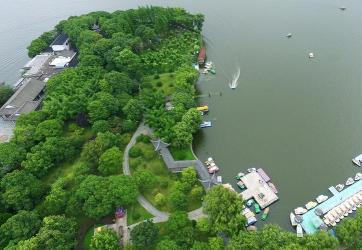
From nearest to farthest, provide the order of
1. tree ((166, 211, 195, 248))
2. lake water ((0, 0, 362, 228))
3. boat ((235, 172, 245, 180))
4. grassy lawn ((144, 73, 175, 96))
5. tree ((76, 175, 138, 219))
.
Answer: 1. tree ((166, 211, 195, 248))
2. tree ((76, 175, 138, 219))
3. boat ((235, 172, 245, 180))
4. lake water ((0, 0, 362, 228))
5. grassy lawn ((144, 73, 175, 96))

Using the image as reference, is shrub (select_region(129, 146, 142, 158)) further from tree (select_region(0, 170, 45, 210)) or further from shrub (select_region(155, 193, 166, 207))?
tree (select_region(0, 170, 45, 210))

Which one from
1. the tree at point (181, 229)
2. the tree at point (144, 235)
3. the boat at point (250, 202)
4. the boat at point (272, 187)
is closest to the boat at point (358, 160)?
the boat at point (272, 187)

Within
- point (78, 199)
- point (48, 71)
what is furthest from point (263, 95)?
point (48, 71)

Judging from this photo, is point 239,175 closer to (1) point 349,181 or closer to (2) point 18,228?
(1) point 349,181

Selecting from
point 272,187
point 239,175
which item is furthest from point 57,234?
point 272,187

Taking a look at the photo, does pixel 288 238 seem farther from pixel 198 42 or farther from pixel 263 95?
pixel 198 42

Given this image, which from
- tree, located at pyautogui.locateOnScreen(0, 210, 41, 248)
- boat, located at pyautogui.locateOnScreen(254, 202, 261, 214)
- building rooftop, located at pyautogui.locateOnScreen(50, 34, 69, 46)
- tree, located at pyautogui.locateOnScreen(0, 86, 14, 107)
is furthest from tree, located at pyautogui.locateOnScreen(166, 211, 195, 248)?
building rooftop, located at pyautogui.locateOnScreen(50, 34, 69, 46)
